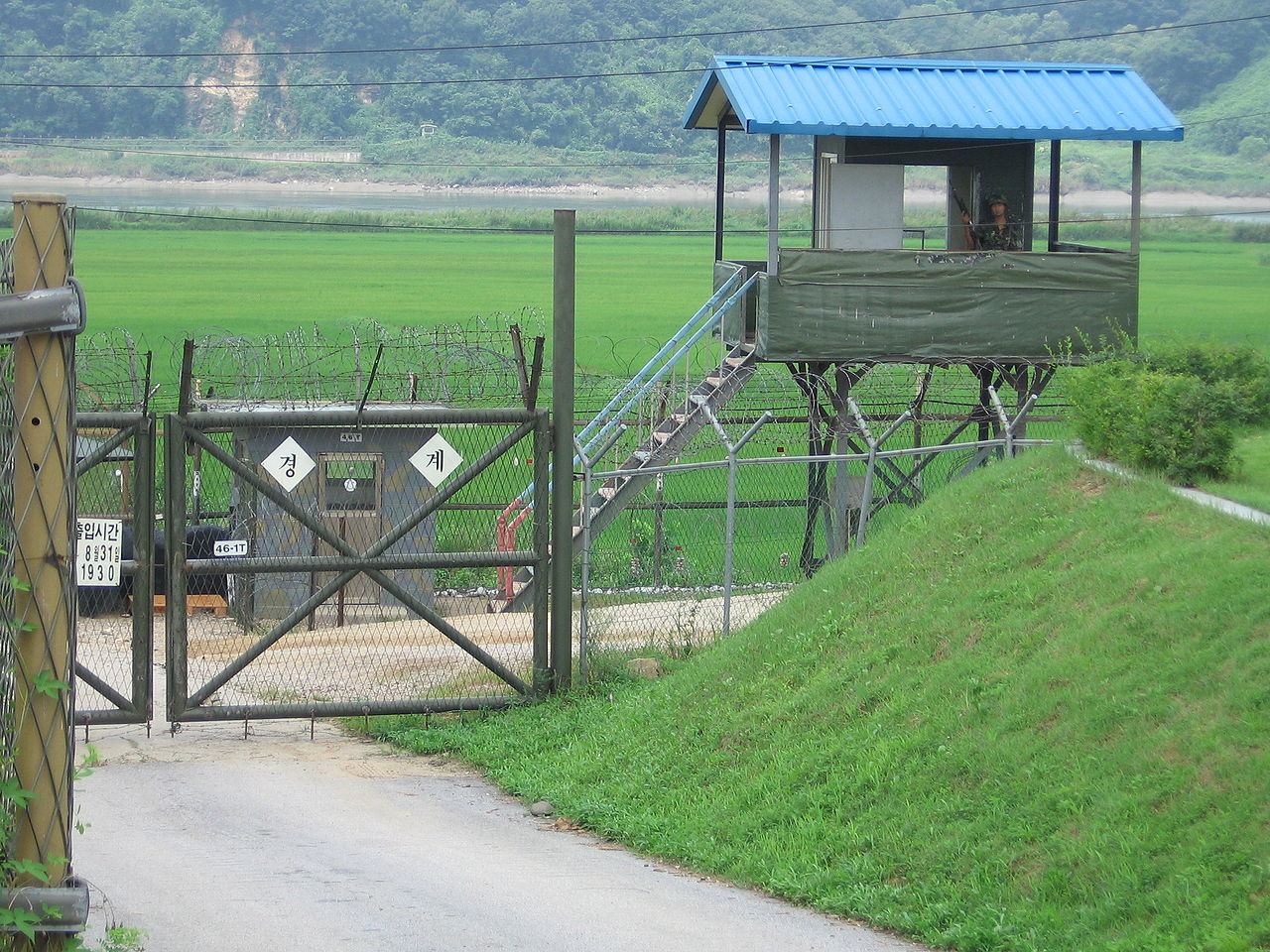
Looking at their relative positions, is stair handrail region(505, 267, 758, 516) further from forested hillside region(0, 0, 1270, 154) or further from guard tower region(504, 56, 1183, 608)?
forested hillside region(0, 0, 1270, 154)

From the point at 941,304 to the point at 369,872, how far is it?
1374cm

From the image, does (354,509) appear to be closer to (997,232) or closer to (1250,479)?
(997,232)

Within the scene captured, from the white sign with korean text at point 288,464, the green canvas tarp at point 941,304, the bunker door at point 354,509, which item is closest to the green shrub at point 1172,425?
the white sign with korean text at point 288,464

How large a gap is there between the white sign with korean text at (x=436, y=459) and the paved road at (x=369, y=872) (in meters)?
2.05

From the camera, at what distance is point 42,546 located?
17.5ft

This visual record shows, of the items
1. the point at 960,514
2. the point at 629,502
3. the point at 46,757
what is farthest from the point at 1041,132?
the point at 46,757

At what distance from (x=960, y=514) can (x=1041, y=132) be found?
10372mm

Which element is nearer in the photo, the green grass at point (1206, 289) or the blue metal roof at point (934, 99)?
the blue metal roof at point (934, 99)

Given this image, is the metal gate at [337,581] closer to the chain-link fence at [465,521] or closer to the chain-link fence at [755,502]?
the chain-link fence at [465,521]

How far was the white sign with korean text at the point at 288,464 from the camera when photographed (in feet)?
36.6

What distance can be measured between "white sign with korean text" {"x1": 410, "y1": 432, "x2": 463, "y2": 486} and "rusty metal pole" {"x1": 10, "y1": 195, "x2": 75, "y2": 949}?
235 inches

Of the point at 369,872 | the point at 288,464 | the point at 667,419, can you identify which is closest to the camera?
the point at 369,872

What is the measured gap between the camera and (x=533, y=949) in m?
6.70

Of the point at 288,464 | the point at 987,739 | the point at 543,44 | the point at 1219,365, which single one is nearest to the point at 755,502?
the point at 1219,365
